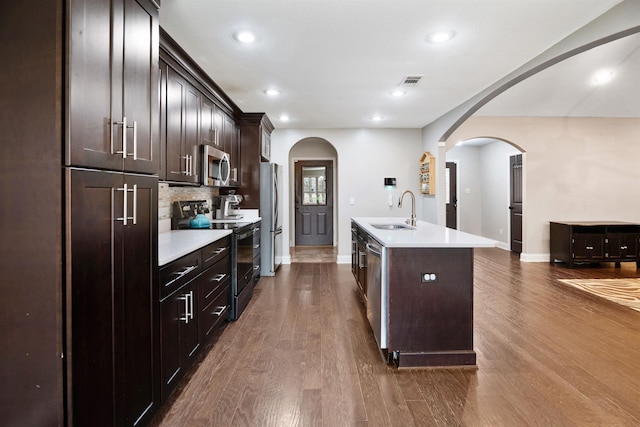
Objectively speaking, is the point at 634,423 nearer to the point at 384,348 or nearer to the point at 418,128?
the point at 384,348

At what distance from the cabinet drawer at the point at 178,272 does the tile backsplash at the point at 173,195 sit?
3.67 feet

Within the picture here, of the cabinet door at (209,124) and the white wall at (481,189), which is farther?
the white wall at (481,189)

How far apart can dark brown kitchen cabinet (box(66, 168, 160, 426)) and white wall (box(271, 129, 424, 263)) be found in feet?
15.1

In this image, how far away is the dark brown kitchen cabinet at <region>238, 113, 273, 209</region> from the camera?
5.05 meters

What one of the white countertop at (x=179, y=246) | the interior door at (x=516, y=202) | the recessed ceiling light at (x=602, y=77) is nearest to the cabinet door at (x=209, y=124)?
the white countertop at (x=179, y=246)

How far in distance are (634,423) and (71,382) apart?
2593 millimetres

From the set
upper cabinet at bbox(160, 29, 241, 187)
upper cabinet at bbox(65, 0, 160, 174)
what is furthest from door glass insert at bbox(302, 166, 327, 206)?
upper cabinet at bbox(65, 0, 160, 174)

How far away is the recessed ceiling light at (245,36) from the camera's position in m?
2.59

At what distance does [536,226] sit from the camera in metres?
6.18

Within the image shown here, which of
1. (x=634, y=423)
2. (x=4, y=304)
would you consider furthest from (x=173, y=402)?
(x=634, y=423)

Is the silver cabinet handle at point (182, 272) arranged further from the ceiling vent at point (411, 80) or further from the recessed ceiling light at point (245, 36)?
the ceiling vent at point (411, 80)

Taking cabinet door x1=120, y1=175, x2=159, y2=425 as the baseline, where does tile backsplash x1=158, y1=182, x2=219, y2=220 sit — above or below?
above

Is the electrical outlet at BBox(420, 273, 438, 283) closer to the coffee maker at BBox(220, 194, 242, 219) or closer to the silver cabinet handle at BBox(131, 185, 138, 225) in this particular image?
the silver cabinet handle at BBox(131, 185, 138, 225)

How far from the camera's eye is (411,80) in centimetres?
364
